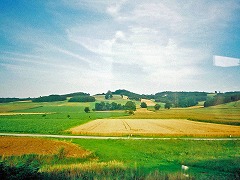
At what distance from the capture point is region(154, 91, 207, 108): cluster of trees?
155625mm

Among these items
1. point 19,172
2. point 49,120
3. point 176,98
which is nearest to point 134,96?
point 176,98

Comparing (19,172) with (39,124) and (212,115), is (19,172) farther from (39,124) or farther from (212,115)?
(212,115)

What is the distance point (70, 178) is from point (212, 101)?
457 ft

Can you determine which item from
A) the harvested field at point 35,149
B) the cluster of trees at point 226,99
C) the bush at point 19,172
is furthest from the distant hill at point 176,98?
the bush at point 19,172

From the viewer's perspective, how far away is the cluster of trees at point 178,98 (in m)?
156

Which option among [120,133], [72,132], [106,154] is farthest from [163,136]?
[106,154]

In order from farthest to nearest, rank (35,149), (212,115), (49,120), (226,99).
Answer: (226,99) → (212,115) → (49,120) → (35,149)

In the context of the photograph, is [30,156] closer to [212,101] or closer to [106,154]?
[106,154]

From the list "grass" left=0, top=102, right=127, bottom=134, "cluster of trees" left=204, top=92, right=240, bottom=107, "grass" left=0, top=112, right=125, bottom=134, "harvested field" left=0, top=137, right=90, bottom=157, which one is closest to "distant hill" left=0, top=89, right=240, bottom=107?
"cluster of trees" left=204, top=92, right=240, bottom=107

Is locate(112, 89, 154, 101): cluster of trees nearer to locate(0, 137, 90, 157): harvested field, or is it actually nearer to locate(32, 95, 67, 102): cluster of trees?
locate(32, 95, 67, 102): cluster of trees

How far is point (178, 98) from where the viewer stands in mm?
169375

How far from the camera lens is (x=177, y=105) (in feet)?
513

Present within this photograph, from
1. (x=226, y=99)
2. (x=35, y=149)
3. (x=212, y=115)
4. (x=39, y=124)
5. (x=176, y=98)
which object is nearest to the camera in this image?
(x=35, y=149)

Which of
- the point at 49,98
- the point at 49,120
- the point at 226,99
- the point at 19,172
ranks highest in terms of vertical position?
the point at 49,98
